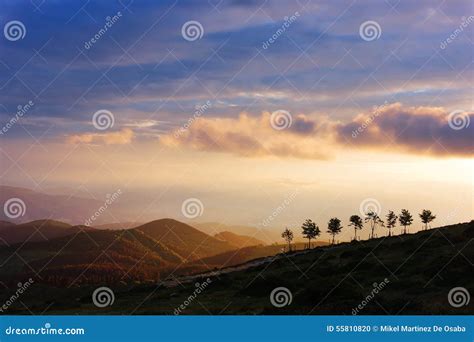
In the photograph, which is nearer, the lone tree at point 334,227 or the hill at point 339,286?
the hill at point 339,286

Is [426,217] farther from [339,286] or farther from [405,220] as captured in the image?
[339,286]

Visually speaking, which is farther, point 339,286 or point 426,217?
point 426,217

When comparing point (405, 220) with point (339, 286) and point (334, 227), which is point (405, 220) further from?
point (339, 286)

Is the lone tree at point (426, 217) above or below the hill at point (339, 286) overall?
above

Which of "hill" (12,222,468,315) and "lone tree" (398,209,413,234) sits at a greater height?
"lone tree" (398,209,413,234)

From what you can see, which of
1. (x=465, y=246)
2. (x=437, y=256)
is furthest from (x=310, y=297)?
(x=465, y=246)

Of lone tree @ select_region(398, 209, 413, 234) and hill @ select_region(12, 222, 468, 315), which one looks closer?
hill @ select_region(12, 222, 468, 315)

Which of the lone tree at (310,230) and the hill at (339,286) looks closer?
the hill at (339,286)

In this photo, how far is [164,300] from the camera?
54.9 metres

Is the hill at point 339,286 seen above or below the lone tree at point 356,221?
below

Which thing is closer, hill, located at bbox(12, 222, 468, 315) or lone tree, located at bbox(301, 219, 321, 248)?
hill, located at bbox(12, 222, 468, 315)

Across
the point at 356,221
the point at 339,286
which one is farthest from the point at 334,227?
the point at 339,286

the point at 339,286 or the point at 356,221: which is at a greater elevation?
the point at 356,221

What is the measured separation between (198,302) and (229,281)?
1774 cm
